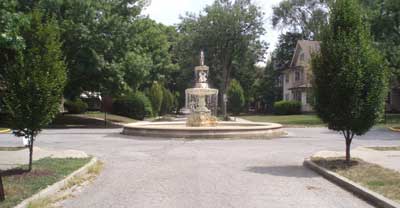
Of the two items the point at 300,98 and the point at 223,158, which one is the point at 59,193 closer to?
the point at 223,158

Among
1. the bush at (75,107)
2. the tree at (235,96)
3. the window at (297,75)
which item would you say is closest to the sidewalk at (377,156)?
the tree at (235,96)

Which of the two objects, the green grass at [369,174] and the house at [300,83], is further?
the house at [300,83]

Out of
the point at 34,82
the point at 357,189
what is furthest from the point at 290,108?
the point at 34,82

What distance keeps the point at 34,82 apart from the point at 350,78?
7.47m

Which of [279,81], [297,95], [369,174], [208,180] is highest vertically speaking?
[279,81]

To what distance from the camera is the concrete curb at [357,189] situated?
838 centimetres

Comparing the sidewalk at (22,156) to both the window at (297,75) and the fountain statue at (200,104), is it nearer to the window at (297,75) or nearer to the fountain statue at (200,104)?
the fountain statue at (200,104)

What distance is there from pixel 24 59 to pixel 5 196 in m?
3.84

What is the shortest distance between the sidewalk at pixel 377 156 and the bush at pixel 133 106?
35.0 metres

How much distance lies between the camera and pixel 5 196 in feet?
27.6

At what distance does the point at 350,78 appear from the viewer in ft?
41.7

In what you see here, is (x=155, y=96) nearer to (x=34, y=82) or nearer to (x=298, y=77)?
(x=298, y=77)

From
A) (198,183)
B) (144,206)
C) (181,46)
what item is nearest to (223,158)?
(198,183)

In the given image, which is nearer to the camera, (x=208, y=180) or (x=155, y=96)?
(x=208, y=180)
